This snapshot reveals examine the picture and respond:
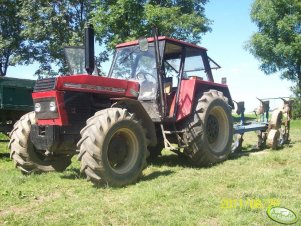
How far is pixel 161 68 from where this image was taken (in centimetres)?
715

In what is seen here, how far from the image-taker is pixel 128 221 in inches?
165

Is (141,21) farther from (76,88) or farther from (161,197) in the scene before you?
(161,197)

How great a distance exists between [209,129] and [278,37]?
2750 centimetres

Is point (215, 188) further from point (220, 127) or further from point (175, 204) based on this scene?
point (220, 127)

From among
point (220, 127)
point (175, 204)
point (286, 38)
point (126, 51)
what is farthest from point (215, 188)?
point (286, 38)

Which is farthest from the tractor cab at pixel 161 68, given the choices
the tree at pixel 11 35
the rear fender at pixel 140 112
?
the tree at pixel 11 35

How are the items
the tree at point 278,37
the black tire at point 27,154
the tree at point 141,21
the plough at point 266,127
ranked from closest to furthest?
the black tire at point 27,154
the plough at point 266,127
the tree at point 141,21
the tree at point 278,37

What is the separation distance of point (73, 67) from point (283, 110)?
20.6 feet

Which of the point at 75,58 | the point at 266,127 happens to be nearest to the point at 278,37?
the point at 266,127

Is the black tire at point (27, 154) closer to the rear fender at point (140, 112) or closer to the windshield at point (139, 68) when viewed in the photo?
the rear fender at point (140, 112)

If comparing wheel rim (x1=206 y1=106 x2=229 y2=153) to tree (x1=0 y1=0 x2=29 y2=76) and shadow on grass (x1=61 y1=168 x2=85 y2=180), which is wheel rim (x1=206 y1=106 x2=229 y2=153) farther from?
tree (x1=0 y1=0 x2=29 y2=76)

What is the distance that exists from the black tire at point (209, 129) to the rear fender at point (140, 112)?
93cm

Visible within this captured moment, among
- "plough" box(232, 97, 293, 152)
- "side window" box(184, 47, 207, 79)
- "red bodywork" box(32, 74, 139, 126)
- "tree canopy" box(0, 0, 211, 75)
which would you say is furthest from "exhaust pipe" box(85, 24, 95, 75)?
"tree canopy" box(0, 0, 211, 75)

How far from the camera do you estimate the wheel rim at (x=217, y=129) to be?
8.09m
